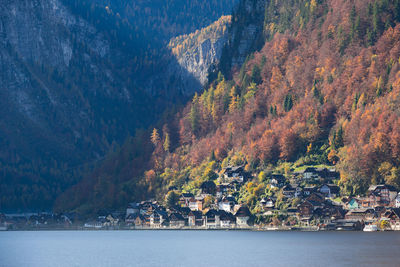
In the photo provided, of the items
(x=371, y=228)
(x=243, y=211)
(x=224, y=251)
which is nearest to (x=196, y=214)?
(x=243, y=211)

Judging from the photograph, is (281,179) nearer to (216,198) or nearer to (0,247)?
(216,198)

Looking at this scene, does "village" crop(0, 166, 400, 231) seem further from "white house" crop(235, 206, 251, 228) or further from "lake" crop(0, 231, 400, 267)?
"lake" crop(0, 231, 400, 267)

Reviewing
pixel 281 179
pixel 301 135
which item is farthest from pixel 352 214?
pixel 301 135

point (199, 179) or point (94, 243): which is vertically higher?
point (199, 179)

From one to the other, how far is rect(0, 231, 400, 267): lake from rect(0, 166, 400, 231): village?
5968mm

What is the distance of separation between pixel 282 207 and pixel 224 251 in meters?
44.4

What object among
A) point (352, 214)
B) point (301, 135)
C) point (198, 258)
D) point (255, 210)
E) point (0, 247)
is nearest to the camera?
point (198, 258)

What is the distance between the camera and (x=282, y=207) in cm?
15800

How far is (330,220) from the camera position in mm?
151500

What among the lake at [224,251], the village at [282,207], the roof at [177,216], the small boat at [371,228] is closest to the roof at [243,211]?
the village at [282,207]

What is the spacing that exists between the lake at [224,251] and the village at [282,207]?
5.97 meters

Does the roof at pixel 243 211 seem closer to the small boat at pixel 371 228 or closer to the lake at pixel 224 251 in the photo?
the lake at pixel 224 251

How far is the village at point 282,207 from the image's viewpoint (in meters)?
146

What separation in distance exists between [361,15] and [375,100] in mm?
33229
